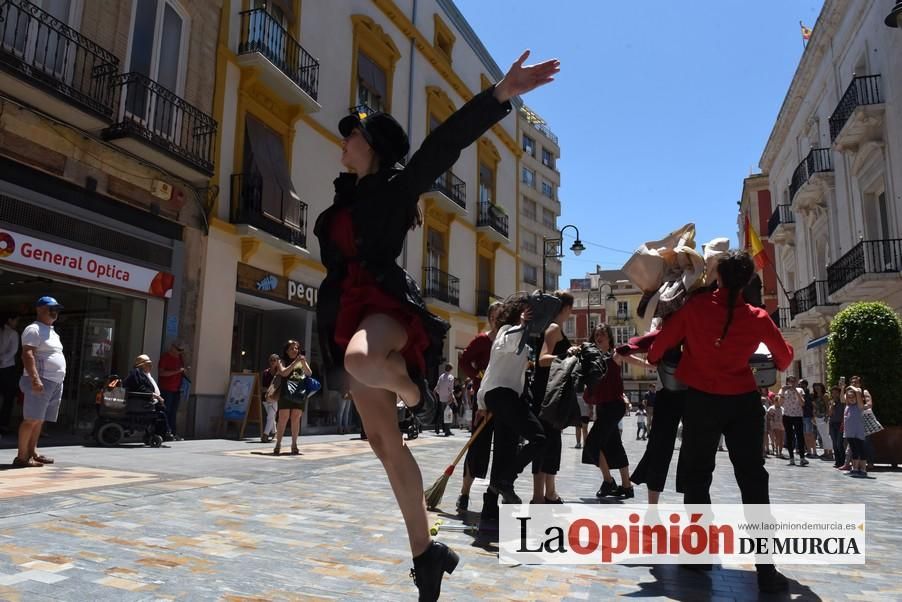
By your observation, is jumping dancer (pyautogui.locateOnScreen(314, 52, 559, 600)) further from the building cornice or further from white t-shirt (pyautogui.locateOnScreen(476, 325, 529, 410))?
the building cornice

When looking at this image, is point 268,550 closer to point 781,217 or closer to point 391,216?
point 391,216

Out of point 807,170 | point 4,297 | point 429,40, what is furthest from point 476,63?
point 4,297

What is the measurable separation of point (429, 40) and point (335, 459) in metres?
18.7

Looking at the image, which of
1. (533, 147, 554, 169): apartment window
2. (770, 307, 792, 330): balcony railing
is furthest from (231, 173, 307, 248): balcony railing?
(533, 147, 554, 169): apartment window

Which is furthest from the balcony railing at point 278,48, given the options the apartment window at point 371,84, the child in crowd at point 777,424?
the child in crowd at point 777,424

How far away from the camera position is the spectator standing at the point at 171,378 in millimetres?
11125

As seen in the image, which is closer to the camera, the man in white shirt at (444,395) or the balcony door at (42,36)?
the balcony door at (42,36)

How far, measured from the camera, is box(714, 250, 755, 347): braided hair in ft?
10.8

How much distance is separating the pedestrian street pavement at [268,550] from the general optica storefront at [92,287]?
4700mm

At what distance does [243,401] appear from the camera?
41.4ft

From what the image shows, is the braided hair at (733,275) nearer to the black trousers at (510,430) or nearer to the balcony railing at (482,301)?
the black trousers at (510,430)

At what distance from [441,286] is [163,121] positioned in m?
12.5

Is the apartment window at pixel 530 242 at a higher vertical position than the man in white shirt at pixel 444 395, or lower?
Result: higher

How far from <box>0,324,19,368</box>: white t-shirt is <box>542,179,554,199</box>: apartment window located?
150 ft
